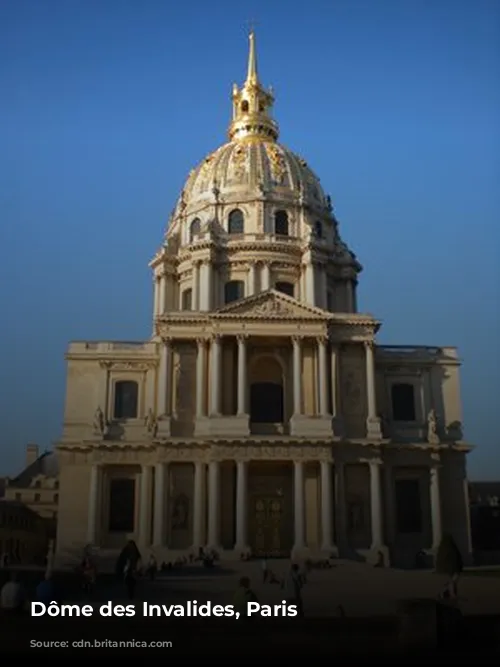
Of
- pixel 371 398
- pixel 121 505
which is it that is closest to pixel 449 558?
pixel 371 398

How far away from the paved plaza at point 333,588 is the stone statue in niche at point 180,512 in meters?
6.65

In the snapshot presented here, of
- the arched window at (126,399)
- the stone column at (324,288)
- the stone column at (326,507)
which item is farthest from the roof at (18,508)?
the stone column at (326,507)

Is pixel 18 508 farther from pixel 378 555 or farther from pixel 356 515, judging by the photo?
pixel 378 555

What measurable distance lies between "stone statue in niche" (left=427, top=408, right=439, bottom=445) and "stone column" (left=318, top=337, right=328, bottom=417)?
22.0 feet

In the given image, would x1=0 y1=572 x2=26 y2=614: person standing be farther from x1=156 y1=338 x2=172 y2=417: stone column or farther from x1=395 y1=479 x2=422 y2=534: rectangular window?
x1=395 y1=479 x2=422 y2=534: rectangular window

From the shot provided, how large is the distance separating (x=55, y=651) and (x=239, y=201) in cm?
4848

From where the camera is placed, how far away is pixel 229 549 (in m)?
41.8

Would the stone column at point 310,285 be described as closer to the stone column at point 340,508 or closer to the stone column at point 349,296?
the stone column at point 349,296

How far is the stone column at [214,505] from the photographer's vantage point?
41375mm

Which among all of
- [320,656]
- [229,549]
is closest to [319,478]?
[229,549]

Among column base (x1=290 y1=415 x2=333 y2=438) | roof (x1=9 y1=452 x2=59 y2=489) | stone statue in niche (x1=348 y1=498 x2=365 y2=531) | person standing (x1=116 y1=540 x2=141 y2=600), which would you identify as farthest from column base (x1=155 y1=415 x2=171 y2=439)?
roof (x1=9 y1=452 x2=59 y2=489)

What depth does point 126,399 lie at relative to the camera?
155 feet

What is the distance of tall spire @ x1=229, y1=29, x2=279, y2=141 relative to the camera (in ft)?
216

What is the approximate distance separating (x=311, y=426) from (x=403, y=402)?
294 inches
